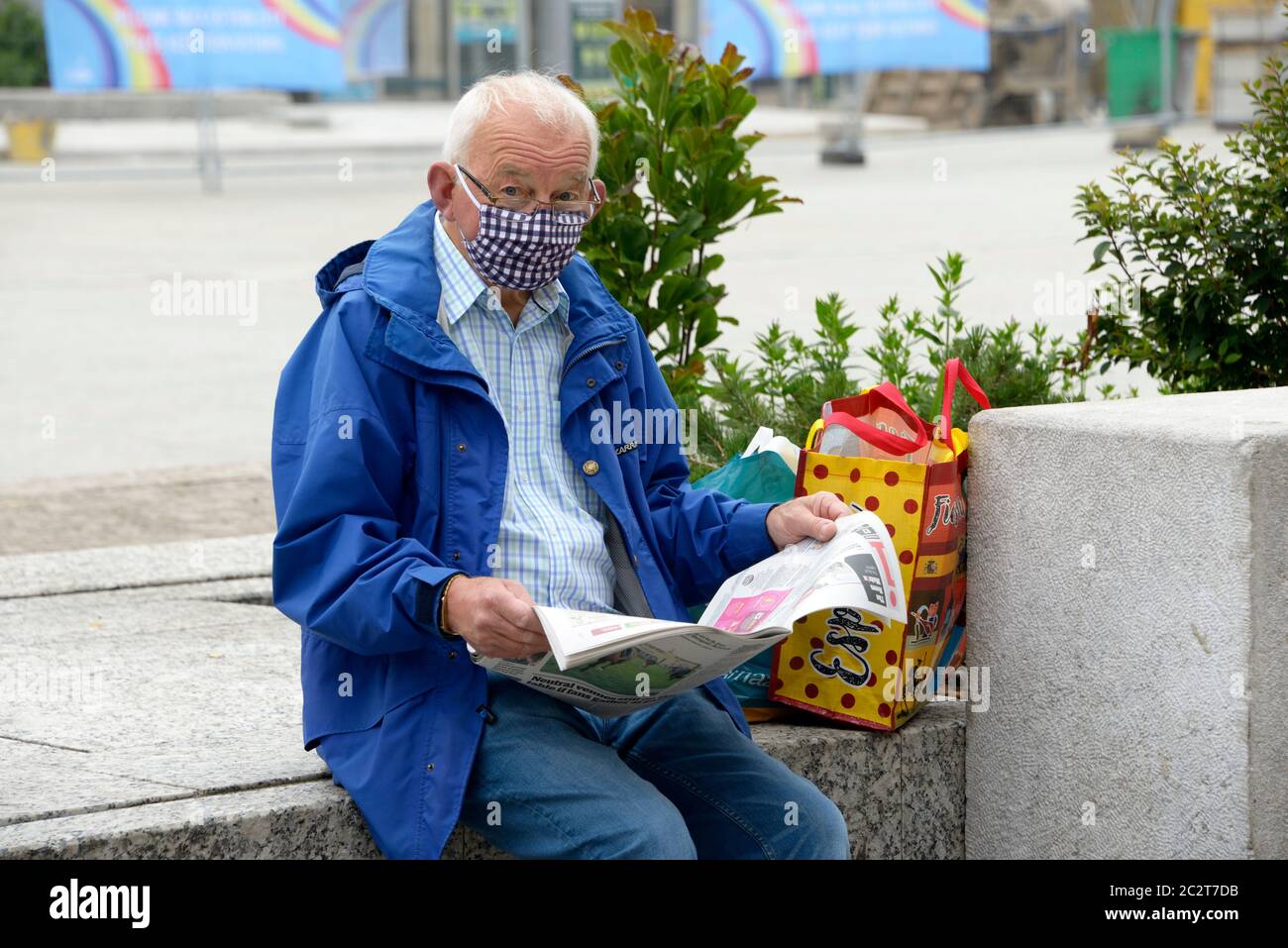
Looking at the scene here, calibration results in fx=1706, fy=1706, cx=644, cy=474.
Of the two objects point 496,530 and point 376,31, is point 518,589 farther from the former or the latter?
point 376,31

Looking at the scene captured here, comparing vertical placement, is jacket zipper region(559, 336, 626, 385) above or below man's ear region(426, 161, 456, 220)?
below

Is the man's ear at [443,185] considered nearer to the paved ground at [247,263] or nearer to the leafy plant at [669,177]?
the leafy plant at [669,177]

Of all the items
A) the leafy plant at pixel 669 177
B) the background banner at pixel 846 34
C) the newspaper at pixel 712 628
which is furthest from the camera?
the background banner at pixel 846 34

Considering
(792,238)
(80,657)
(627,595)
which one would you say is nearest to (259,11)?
(792,238)

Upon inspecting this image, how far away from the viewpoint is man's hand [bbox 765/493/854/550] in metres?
2.81

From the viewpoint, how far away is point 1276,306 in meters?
3.83

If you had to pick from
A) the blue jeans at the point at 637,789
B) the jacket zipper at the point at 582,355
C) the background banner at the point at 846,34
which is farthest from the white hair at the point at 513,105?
the background banner at the point at 846,34

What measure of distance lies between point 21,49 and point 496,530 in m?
25.3

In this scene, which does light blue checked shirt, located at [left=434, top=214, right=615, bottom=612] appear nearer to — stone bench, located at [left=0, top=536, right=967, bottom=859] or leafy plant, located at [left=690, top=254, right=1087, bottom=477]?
stone bench, located at [left=0, top=536, right=967, bottom=859]

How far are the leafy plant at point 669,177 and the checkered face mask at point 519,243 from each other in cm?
148

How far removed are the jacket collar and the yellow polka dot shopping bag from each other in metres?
0.49

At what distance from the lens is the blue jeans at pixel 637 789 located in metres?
2.53

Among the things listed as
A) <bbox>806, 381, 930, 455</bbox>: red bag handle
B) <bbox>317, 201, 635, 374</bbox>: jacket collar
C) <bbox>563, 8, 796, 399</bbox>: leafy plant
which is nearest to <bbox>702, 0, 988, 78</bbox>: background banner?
<bbox>563, 8, 796, 399</bbox>: leafy plant
